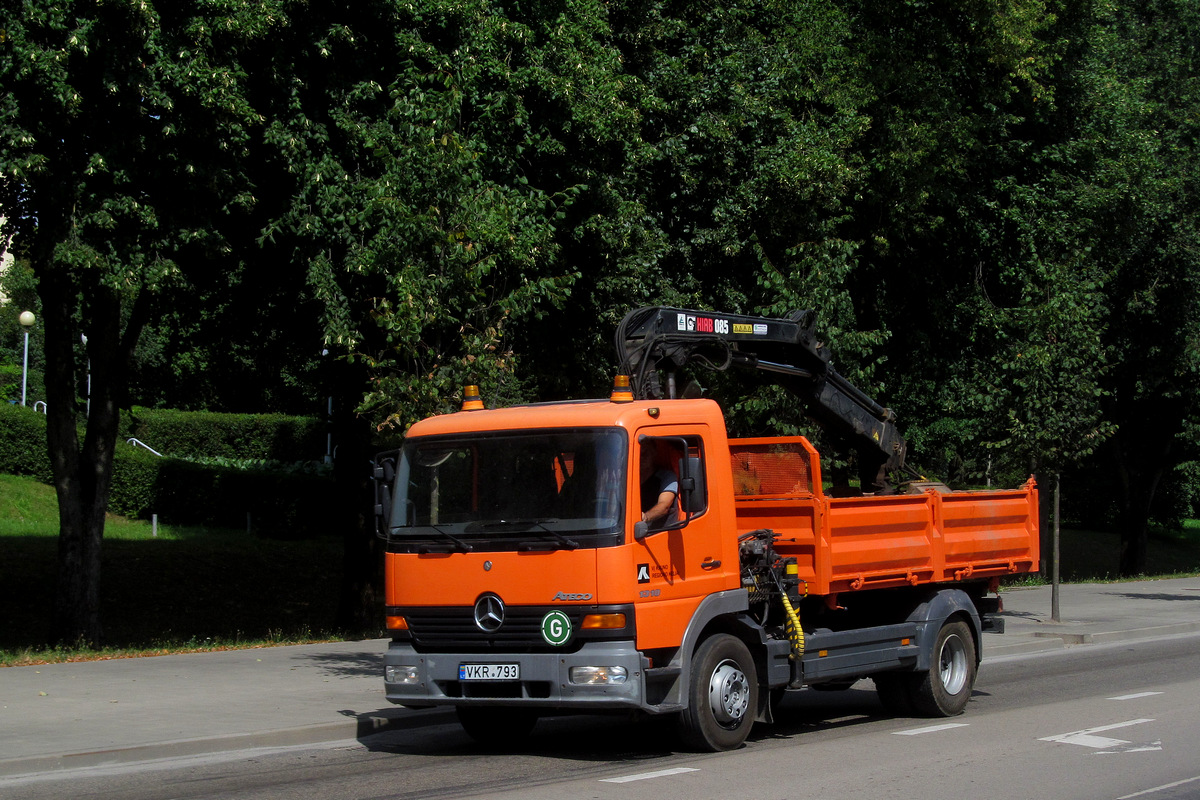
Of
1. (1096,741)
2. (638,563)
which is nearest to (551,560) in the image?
(638,563)

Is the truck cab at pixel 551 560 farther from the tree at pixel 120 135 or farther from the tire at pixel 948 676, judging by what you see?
the tree at pixel 120 135

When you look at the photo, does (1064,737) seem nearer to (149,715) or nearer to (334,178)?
(149,715)

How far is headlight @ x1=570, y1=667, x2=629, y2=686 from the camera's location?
821 centimetres

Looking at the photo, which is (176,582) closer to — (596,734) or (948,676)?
(596,734)

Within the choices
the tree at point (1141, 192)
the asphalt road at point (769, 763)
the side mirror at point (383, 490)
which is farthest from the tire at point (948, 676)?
the tree at point (1141, 192)

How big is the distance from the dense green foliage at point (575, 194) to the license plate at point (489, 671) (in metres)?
3.70

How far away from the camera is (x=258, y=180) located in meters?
16.0

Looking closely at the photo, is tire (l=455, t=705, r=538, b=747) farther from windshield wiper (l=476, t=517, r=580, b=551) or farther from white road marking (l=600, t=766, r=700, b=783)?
windshield wiper (l=476, t=517, r=580, b=551)

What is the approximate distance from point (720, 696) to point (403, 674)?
2.33 metres

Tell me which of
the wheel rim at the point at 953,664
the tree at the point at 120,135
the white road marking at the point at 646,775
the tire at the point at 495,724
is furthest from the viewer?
the tree at the point at 120,135

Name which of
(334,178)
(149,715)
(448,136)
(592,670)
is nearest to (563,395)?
(334,178)

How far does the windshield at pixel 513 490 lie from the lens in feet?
27.7

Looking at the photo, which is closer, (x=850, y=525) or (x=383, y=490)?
(x=383, y=490)

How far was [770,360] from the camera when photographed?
11797mm
